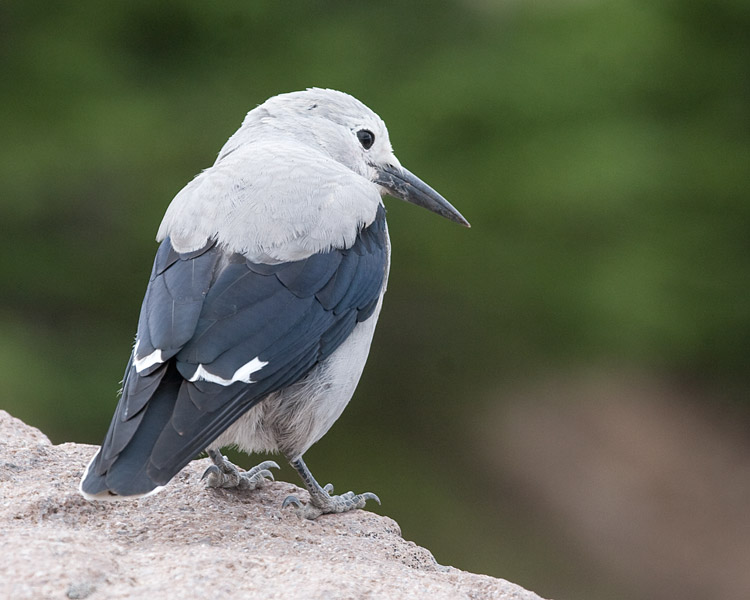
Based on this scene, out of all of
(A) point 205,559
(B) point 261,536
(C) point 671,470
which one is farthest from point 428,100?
(A) point 205,559

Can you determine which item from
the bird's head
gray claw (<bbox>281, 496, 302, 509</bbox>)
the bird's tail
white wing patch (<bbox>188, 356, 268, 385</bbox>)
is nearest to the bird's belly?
gray claw (<bbox>281, 496, 302, 509</bbox>)

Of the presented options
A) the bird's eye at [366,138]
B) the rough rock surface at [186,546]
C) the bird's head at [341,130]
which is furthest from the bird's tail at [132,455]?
the bird's eye at [366,138]

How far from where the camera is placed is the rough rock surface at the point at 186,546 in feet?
7.25

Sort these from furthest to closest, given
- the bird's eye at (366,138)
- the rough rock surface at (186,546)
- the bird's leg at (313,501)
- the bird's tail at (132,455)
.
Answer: the bird's eye at (366,138)
the bird's leg at (313,501)
the bird's tail at (132,455)
the rough rock surface at (186,546)

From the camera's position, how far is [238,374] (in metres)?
2.73

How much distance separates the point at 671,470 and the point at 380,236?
168 inches

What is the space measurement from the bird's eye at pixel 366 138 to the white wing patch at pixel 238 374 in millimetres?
1256

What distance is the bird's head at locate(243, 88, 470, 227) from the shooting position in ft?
12.2

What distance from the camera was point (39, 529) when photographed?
2.53 metres

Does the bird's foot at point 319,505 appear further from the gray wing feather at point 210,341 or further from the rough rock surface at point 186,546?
the gray wing feather at point 210,341

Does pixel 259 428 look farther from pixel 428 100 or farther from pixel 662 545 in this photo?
pixel 662 545

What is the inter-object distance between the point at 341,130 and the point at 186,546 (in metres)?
1.67

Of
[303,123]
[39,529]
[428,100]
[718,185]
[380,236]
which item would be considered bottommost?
[39,529]

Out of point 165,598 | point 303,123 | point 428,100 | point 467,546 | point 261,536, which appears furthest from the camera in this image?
point 467,546
